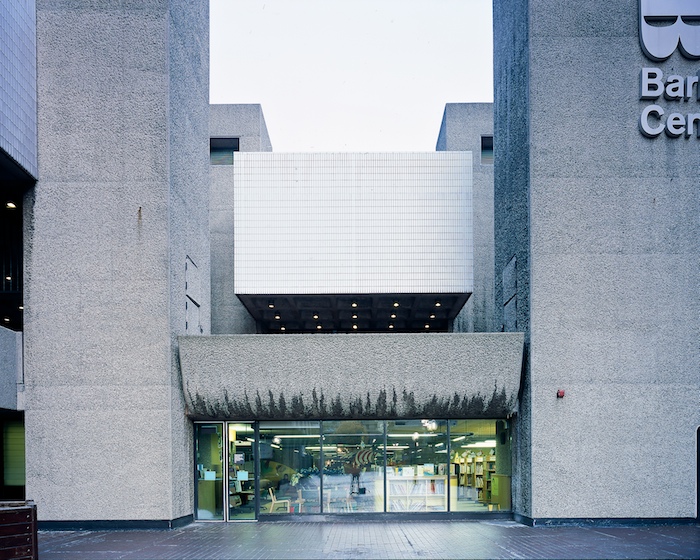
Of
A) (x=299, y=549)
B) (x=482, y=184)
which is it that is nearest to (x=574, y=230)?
(x=299, y=549)

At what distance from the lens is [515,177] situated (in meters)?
15.6

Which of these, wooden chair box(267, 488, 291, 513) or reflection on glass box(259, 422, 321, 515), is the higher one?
reflection on glass box(259, 422, 321, 515)

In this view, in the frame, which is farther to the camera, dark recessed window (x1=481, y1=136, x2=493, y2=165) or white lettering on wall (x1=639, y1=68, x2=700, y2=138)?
dark recessed window (x1=481, y1=136, x2=493, y2=165)

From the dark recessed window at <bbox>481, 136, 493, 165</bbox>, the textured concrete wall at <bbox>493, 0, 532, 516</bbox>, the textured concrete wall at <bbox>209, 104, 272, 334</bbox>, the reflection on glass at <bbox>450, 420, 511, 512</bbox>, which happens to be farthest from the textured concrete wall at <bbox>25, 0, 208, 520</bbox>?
the dark recessed window at <bbox>481, 136, 493, 165</bbox>

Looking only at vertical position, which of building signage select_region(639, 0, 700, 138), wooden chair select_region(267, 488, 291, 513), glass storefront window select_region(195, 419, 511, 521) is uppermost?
building signage select_region(639, 0, 700, 138)

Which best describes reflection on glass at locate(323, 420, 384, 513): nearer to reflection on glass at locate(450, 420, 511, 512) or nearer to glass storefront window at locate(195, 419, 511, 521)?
glass storefront window at locate(195, 419, 511, 521)

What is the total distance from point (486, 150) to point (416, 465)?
52.7 feet

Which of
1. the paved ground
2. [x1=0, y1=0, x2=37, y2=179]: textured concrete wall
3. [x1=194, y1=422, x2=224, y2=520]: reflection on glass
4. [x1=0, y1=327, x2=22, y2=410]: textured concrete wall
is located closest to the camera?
the paved ground

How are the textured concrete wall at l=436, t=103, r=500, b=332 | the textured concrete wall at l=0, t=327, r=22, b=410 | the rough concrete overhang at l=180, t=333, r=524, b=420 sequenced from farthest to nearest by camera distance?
1. the textured concrete wall at l=436, t=103, r=500, b=332
2. the rough concrete overhang at l=180, t=333, r=524, b=420
3. the textured concrete wall at l=0, t=327, r=22, b=410

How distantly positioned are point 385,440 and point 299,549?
4.46 metres

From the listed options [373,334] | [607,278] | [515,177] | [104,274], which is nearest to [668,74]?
[515,177]

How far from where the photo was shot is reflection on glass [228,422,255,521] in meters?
15.0

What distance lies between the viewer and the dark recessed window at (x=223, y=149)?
1032 inches

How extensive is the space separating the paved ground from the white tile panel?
7.37 m
